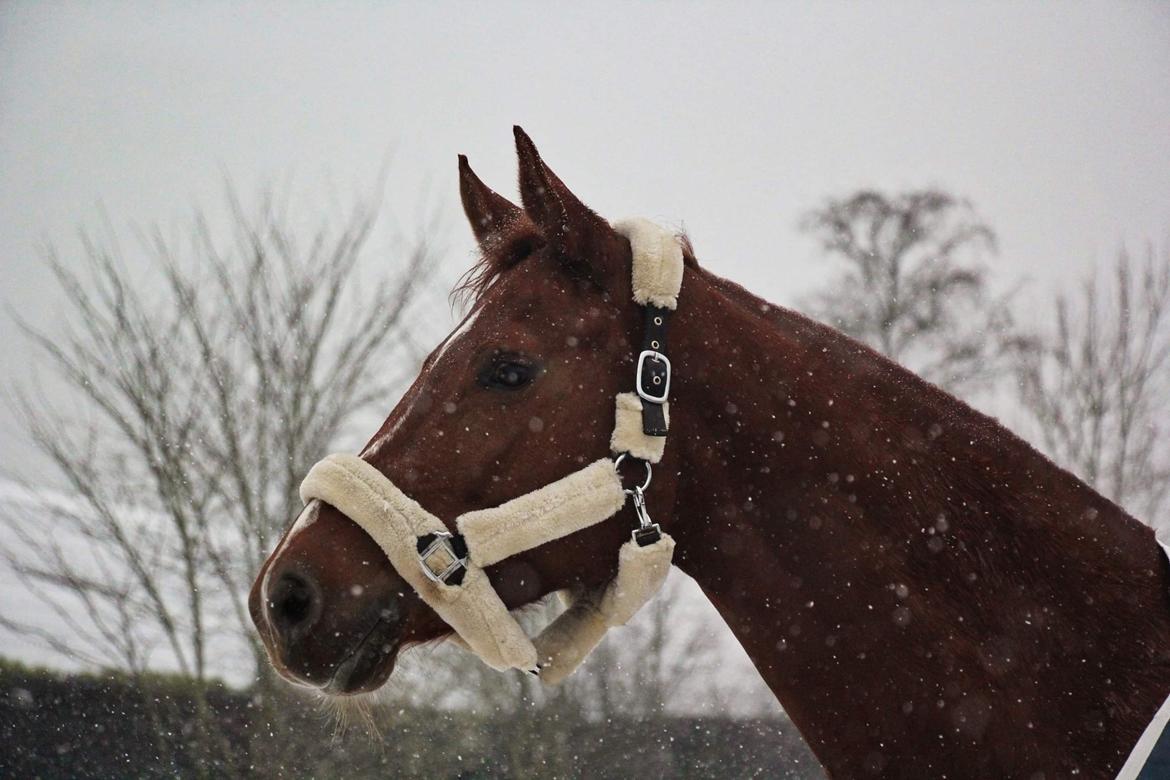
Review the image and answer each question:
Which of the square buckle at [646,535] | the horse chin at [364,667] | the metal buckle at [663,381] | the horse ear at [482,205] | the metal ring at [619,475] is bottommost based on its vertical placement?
the horse chin at [364,667]

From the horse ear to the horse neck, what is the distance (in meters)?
0.63

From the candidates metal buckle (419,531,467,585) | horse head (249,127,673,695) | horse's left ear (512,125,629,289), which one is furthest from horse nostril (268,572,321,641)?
horse's left ear (512,125,629,289)

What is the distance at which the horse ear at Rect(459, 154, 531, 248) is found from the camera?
2.95m

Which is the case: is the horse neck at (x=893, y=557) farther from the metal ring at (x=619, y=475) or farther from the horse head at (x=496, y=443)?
the horse head at (x=496, y=443)

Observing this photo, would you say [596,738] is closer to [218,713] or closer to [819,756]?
[218,713]

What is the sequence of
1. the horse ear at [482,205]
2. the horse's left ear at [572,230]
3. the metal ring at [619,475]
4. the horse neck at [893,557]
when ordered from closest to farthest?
the horse neck at [893,557] → the metal ring at [619,475] → the horse's left ear at [572,230] → the horse ear at [482,205]

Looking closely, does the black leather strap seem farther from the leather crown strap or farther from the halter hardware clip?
the halter hardware clip

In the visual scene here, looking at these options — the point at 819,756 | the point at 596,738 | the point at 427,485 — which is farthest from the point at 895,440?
the point at 596,738

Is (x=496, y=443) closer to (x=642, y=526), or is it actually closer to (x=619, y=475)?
(x=619, y=475)

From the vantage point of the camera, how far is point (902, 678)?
7.72 ft

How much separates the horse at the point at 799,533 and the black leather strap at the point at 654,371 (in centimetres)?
5

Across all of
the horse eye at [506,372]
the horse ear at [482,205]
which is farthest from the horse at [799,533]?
the horse ear at [482,205]

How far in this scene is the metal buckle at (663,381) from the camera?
2.51 metres

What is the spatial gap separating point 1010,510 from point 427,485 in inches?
57.4
